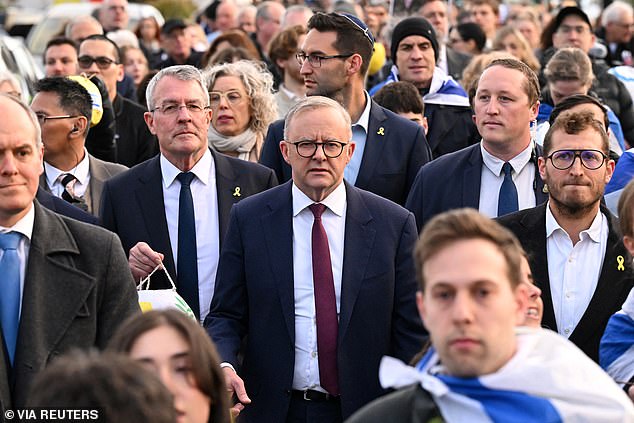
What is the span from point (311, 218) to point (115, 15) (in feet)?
37.6

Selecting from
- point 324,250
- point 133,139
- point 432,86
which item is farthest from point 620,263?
point 133,139

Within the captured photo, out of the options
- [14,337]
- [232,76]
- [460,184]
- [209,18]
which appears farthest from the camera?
[209,18]

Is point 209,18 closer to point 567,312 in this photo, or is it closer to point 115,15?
point 115,15

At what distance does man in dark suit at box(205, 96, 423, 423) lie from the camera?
6441 millimetres

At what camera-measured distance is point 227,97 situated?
9.48 m

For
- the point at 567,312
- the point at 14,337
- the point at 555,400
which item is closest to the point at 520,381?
the point at 555,400

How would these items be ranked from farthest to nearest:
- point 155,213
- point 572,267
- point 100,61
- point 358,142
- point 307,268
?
point 100,61, point 358,142, point 155,213, point 572,267, point 307,268

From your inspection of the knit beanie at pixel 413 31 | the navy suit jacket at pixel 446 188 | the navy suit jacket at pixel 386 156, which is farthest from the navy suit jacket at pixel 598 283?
the knit beanie at pixel 413 31

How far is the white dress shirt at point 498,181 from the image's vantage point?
302 inches

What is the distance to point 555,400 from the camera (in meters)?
4.24

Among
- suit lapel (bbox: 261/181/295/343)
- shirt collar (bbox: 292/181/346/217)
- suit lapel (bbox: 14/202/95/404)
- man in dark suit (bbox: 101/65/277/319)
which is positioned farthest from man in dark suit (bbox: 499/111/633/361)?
suit lapel (bbox: 14/202/95/404)

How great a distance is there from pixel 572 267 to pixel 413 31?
468 centimetres

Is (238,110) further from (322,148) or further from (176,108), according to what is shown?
(322,148)

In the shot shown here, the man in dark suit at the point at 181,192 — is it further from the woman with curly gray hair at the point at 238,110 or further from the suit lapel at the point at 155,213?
the woman with curly gray hair at the point at 238,110
